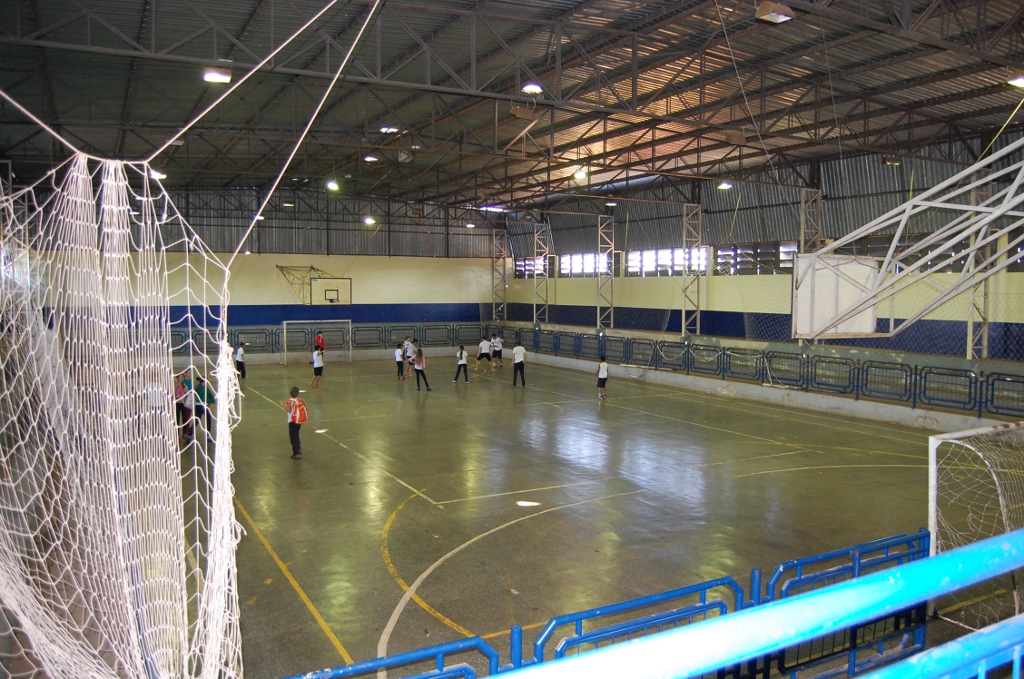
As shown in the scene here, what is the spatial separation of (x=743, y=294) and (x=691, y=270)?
3585 millimetres

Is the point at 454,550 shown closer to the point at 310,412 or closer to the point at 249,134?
the point at 310,412

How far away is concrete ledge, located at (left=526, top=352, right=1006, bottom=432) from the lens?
19.0 meters

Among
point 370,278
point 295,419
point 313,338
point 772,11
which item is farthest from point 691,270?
point 772,11

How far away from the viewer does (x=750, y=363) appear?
2672cm

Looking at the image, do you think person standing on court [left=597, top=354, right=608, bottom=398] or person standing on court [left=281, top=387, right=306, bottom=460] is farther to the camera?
person standing on court [left=597, top=354, right=608, bottom=398]

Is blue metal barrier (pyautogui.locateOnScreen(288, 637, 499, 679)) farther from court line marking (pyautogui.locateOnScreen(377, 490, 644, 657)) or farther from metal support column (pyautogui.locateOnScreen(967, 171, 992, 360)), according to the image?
metal support column (pyautogui.locateOnScreen(967, 171, 992, 360))

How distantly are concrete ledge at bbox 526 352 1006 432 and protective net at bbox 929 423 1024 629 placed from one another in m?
2.22

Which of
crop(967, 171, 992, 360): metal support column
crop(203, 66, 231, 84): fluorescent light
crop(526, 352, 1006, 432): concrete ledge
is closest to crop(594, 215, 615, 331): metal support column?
crop(526, 352, 1006, 432): concrete ledge

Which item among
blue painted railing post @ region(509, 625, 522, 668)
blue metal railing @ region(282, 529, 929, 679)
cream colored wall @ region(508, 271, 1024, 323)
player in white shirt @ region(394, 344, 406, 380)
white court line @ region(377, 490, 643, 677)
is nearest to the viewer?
blue painted railing post @ region(509, 625, 522, 668)

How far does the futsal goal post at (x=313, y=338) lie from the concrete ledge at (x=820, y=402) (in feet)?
45.5

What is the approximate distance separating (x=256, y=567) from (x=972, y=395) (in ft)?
59.5

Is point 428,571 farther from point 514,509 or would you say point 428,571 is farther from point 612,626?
point 612,626

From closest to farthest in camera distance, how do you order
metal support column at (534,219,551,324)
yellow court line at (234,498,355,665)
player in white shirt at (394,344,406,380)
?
yellow court line at (234,498,355,665) < player in white shirt at (394,344,406,380) < metal support column at (534,219,551,324)

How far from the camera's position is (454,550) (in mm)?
10539
